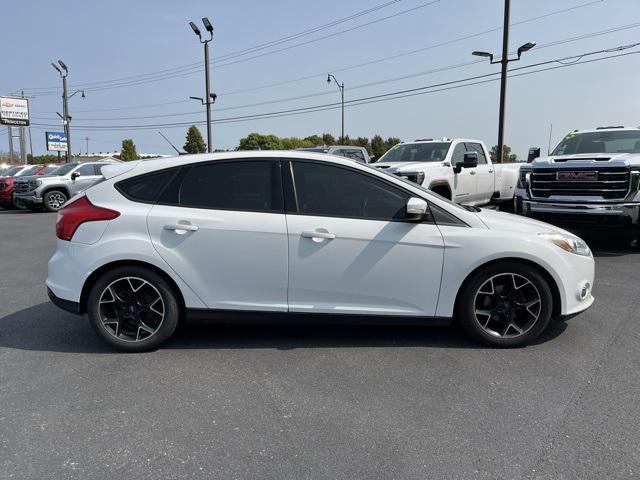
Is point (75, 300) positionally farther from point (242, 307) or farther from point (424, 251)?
point (424, 251)

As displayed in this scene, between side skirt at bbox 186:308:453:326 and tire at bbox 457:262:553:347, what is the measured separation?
0.24m

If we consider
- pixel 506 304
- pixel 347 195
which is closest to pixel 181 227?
pixel 347 195

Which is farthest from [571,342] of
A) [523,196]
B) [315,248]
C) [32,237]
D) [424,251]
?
[32,237]

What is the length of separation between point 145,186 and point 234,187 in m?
0.74

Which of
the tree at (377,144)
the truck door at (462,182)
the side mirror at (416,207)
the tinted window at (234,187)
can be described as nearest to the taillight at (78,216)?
the tinted window at (234,187)

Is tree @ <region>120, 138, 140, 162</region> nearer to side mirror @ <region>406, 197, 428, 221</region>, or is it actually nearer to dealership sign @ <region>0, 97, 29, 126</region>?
dealership sign @ <region>0, 97, 29, 126</region>

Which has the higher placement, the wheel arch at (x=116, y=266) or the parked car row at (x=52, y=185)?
the parked car row at (x=52, y=185)

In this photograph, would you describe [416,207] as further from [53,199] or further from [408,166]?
[53,199]

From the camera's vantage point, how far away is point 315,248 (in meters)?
3.85

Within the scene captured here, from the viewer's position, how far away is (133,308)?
3.96 metres

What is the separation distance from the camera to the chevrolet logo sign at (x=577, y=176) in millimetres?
7832

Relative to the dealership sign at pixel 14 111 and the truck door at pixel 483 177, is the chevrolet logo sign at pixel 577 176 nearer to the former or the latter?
the truck door at pixel 483 177

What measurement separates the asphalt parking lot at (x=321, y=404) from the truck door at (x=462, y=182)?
5.81 m

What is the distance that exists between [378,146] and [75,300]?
69696 mm
